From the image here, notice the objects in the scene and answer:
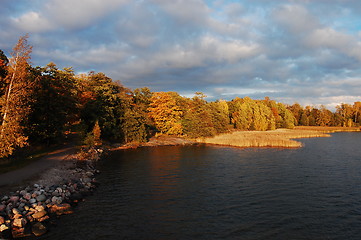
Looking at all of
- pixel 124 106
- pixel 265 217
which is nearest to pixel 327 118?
pixel 124 106

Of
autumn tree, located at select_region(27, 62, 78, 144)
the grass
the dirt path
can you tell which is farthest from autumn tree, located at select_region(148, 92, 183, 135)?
the dirt path

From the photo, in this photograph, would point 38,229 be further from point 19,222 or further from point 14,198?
point 14,198

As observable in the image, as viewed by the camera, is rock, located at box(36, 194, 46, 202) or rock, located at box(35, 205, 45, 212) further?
rock, located at box(36, 194, 46, 202)

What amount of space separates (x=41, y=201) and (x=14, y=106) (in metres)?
9.82

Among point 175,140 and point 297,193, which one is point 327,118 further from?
point 297,193

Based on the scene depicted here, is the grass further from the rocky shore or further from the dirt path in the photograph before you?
the rocky shore

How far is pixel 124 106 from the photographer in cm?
5028

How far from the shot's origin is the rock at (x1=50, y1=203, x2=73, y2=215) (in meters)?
15.8

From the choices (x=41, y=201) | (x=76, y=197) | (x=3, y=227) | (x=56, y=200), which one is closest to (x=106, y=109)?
(x=76, y=197)

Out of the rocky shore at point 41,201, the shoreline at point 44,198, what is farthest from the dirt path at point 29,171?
the rocky shore at point 41,201

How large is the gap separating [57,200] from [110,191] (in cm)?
454

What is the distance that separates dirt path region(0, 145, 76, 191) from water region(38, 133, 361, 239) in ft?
18.3

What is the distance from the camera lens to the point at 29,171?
22.1 meters

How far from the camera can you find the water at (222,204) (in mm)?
13414
